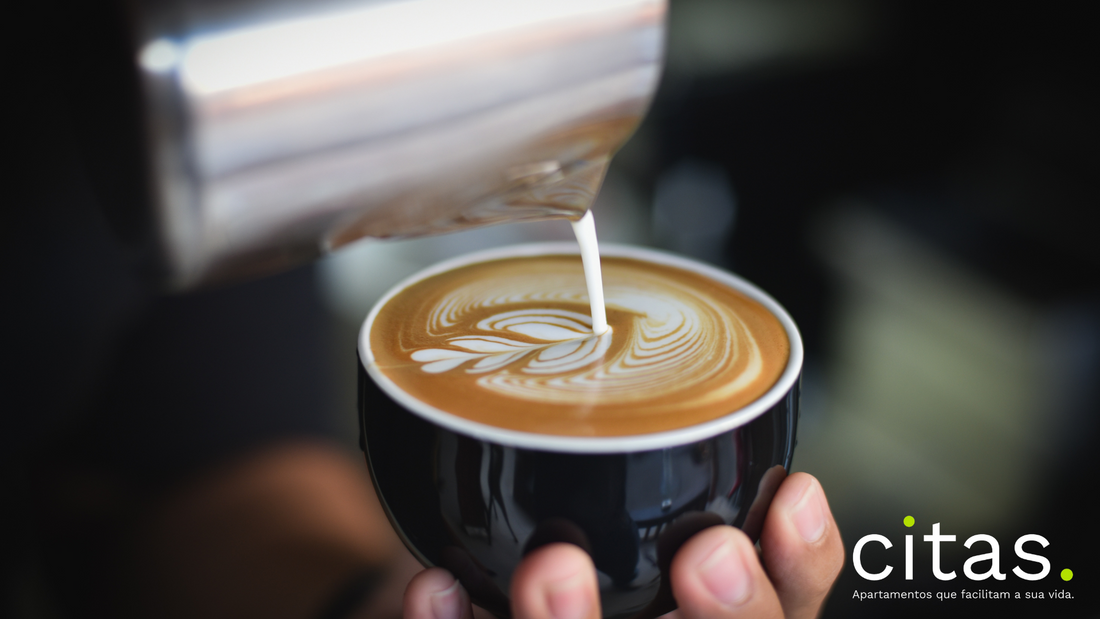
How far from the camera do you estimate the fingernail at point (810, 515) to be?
0.56m

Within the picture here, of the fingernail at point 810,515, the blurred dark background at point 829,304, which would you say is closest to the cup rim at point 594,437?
the fingernail at point 810,515

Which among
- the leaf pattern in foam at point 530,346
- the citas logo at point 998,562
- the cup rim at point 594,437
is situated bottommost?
the citas logo at point 998,562

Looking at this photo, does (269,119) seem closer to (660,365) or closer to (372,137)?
(372,137)

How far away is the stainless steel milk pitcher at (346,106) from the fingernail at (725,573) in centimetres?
30

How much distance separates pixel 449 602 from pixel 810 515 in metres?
0.30

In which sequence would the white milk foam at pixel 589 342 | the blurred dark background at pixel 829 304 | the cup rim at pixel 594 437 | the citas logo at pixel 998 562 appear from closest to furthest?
1. the cup rim at pixel 594 437
2. the white milk foam at pixel 589 342
3. the blurred dark background at pixel 829 304
4. the citas logo at pixel 998 562

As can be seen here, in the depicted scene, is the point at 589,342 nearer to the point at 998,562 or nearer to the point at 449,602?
the point at 449,602

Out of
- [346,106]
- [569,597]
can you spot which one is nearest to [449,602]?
[569,597]

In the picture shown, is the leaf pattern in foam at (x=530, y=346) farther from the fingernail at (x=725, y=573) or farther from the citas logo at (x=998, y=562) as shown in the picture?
the citas logo at (x=998, y=562)

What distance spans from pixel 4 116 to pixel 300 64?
0.97 m

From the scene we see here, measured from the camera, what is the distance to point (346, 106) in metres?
0.30

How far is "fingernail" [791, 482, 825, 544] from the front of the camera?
56 centimetres

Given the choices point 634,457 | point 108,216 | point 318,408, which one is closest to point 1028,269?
point 634,457

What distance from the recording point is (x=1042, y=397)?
1.38m
